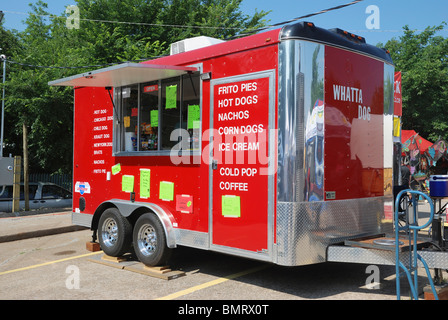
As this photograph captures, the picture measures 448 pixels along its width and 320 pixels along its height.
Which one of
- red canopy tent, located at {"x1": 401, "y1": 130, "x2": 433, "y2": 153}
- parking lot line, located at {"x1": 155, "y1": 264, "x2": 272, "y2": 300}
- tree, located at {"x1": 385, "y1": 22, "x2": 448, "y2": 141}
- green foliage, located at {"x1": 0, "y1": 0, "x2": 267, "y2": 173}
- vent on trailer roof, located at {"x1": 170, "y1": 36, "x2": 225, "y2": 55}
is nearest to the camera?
parking lot line, located at {"x1": 155, "y1": 264, "x2": 272, "y2": 300}

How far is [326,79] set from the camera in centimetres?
536

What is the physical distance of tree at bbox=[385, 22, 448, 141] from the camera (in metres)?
28.9

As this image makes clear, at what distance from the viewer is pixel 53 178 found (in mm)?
18719

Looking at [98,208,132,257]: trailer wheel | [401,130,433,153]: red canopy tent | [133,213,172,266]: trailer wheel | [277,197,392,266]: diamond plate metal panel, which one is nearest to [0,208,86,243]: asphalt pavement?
[98,208,132,257]: trailer wheel

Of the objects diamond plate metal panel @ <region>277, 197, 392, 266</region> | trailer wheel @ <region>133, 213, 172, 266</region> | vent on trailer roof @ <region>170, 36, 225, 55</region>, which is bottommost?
trailer wheel @ <region>133, 213, 172, 266</region>

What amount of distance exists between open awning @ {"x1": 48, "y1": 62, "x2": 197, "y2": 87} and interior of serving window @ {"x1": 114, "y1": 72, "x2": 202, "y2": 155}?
11cm

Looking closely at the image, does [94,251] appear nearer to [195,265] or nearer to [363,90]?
[195,265]

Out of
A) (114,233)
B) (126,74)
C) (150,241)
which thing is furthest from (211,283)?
(126,74)

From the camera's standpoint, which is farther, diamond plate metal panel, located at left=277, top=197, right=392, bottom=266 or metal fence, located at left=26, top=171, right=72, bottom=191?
metal fence, located at left=26, top=171, right=72, bottom=191

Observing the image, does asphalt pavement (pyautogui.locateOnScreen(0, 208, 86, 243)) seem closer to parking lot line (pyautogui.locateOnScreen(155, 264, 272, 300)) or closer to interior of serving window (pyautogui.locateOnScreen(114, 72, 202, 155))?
interior of serving window (pyautogui.locateOnScreen(114, 72, 202, 155))

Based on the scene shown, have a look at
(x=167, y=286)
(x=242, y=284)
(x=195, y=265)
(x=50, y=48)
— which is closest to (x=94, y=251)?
(x=195, y=265)

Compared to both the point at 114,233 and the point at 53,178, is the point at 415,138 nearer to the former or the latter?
the point at 53,178

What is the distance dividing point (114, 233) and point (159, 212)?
1.29m

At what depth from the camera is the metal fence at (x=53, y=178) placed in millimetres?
18375
